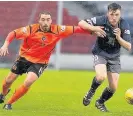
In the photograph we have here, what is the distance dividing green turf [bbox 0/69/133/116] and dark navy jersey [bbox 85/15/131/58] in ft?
3.21

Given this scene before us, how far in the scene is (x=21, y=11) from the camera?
18.8 m

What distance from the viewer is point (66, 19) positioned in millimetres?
18672

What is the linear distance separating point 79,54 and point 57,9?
1.49 meters

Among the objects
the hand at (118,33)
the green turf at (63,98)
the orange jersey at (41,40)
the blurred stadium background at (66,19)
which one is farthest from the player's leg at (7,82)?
the blurred stadium background at (66,19)

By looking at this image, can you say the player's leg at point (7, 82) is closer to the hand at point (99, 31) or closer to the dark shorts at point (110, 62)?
the dark shorts at point (110, 62)

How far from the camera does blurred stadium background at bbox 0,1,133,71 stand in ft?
60.2

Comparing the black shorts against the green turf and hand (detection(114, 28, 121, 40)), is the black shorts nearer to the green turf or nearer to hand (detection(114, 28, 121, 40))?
the green turf

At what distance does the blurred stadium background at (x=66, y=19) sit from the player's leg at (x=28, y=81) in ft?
26.2

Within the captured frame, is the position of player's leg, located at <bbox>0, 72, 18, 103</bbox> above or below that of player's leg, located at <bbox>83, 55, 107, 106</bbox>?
below

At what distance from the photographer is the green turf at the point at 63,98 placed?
33.3 feet

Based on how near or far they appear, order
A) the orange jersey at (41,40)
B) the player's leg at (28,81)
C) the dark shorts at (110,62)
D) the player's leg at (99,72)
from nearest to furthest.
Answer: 1. the player's leg at (99,72)
2. the player's leg at (28,81)
3. the dark shorts at (110,62)
4. the orange jersey at (41,40)

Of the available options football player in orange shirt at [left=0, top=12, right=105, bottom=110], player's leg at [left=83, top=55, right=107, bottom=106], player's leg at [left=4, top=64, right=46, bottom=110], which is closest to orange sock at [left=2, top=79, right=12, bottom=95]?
football player in orange shirt at [left=0, top=12, right=105, bottom=110]

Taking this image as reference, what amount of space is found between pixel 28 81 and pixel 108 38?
143 centimetres

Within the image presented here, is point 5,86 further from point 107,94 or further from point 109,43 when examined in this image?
point 109,43
